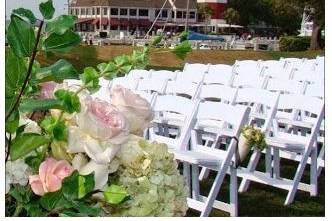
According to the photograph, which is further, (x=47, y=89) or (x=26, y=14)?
(x=47, y=89)

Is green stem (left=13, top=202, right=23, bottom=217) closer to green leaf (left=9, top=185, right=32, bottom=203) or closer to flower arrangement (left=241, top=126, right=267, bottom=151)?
green leaf (left=9, top=185, right=32, bottom=203)

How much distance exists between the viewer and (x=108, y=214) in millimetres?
1381

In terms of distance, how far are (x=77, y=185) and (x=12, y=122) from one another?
0.49ft

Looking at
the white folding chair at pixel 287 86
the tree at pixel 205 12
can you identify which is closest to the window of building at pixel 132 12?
the tree at pixel 205 12

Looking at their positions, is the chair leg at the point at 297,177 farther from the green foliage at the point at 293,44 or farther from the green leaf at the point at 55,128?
the green foliage at the point at 293,44

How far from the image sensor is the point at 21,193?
1.36 meters

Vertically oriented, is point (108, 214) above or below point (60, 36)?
below

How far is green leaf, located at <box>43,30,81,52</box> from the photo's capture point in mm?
1242

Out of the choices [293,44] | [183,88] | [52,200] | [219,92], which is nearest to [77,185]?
[52,200]

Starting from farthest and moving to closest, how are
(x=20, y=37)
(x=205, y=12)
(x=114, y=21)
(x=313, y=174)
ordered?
1. (x=205, y=12)
2. (x=114, y=21)
3. (x=313, y=174)
4. (x=20, y=37)

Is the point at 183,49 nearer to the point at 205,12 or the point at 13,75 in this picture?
the point at 13,75

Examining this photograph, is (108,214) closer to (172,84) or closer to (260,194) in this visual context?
(260,194)
